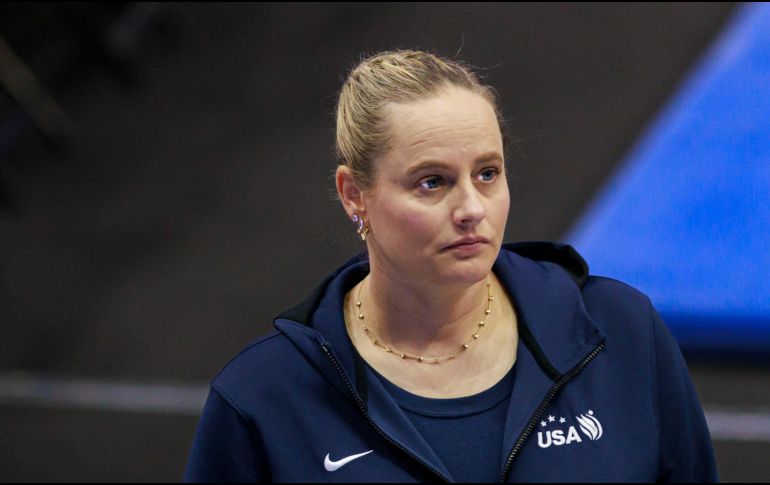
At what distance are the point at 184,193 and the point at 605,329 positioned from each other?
10.2 feet

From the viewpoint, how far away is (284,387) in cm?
169

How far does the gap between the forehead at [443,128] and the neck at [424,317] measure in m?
0.24

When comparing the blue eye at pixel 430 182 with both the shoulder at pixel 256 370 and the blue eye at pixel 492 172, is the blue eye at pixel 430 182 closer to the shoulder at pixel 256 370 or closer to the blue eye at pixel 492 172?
the blue eye at pixel 492 172

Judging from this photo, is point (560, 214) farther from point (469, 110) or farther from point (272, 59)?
point (469, 110)

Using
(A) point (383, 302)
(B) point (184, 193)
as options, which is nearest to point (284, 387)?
(A) point (383, 302)

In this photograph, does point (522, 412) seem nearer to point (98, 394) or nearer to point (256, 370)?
point (256, 370)

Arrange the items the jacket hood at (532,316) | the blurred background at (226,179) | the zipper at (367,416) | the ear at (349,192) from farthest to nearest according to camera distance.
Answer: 1. the blurred background at (226,179)
2. the ear at (349,192)
3. the jacket hood at (532,316)
4. the zipper at (367,416)

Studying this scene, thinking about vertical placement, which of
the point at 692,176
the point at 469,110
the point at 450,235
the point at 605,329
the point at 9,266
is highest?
the point at 469,110

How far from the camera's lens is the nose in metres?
1.60

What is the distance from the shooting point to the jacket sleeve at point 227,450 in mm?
1666

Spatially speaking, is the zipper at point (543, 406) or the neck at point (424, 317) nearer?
the zipper at point (543, 406)

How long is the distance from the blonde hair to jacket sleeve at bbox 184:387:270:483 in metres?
0.45

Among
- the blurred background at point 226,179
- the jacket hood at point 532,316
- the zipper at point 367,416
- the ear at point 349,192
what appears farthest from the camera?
the blurred background at point 226,179

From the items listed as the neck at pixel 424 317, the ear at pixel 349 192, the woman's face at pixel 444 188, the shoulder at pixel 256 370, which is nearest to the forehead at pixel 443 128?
the woman's face at pixel 444 188
